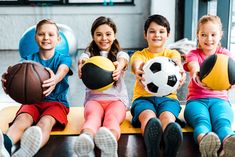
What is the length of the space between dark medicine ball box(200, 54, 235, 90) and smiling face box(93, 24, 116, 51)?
0.65 metres

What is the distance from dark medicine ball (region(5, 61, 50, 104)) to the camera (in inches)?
85.0

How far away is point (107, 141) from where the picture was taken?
1.84 m

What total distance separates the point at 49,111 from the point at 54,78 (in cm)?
22

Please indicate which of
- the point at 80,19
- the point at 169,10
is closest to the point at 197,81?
the point at 169,10

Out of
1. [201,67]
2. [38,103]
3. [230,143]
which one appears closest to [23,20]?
[38,103]

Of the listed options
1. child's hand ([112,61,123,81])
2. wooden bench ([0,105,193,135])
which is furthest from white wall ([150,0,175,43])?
child's hand ([112,61,123,81])

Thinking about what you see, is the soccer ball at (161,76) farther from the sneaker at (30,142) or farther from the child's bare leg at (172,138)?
the sneaker at (30,142)

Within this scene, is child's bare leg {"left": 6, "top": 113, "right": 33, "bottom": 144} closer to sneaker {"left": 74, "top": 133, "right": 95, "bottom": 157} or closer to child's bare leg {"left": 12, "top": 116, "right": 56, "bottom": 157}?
child's bare leg {"left": 12, "top": 116, "right": 56, "bottom": 157}

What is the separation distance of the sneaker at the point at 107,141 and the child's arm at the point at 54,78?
0.54 m

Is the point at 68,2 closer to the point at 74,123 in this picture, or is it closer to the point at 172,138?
the point at 74,123

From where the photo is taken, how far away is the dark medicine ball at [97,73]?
219 centimetres

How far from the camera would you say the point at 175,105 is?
7.75ft

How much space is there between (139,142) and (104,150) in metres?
0.46

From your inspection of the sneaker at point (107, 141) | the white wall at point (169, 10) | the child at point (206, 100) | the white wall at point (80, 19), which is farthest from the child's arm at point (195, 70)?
the white wall at point (80, 19)
